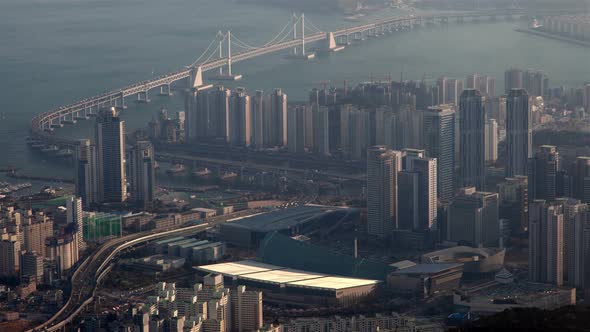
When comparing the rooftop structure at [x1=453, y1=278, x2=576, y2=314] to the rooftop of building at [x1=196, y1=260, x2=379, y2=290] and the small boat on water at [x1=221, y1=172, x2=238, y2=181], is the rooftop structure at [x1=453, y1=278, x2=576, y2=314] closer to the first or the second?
the rooftop of building at [x1=196, y1=260, x2=379, y2=290]

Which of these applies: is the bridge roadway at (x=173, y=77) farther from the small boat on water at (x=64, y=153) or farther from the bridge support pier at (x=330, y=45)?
the small boat on water at (x=64, y=153)

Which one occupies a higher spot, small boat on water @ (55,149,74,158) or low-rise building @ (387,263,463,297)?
small boat on water @ (55,149,74,158)

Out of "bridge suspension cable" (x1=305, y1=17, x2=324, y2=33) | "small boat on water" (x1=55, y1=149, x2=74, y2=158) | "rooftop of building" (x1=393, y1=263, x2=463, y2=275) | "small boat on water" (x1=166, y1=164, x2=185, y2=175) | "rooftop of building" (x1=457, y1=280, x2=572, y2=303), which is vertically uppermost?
"bridge suspension cable" (x1=305, y1=17, x2=324, y2=33)

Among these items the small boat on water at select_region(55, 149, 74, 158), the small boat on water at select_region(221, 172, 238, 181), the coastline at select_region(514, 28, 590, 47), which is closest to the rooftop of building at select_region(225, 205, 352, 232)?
the small boat on water at select_region(221, 172, 238, 181)

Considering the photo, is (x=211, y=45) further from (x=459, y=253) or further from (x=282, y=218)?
(x=459, y=253)

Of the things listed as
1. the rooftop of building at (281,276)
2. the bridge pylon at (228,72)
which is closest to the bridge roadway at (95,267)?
the rooftop of building at (281,276)

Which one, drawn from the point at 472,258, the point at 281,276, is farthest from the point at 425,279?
the point at 281,276
